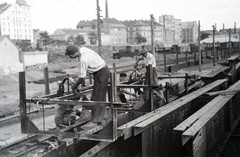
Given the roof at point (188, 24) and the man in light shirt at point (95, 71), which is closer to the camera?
the man in light shirt at point (95, 71)

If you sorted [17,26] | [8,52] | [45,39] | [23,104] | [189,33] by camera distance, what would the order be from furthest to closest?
[189,33], [17,26], [45,39], [8,52], [23,104]

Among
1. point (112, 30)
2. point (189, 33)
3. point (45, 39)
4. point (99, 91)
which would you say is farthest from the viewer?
point (189, 33)

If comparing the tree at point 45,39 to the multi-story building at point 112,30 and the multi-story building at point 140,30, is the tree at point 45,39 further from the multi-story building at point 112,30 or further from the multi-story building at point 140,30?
the multi-story building at point 140,30

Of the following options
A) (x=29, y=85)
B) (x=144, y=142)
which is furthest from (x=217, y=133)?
(x=29, y=85)

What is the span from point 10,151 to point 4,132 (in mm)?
2445

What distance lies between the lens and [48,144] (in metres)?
5.95

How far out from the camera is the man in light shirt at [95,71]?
503 cm

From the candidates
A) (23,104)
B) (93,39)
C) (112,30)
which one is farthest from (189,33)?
(23,104)

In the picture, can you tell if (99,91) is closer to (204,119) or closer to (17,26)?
(204,119)

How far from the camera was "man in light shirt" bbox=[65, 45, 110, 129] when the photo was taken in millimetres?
5027

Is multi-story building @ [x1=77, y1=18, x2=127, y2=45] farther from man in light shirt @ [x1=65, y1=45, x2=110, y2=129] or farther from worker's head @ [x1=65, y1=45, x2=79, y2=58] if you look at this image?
worker's head @ [x1=65, y1=45, x2=79, y2=58]

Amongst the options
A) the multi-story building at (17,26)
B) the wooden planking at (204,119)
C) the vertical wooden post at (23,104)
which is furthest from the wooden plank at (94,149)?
the multi-story building at (17,26)

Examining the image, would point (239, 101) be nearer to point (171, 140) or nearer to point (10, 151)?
point (171, 140)

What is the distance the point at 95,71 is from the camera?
17.2 ft
